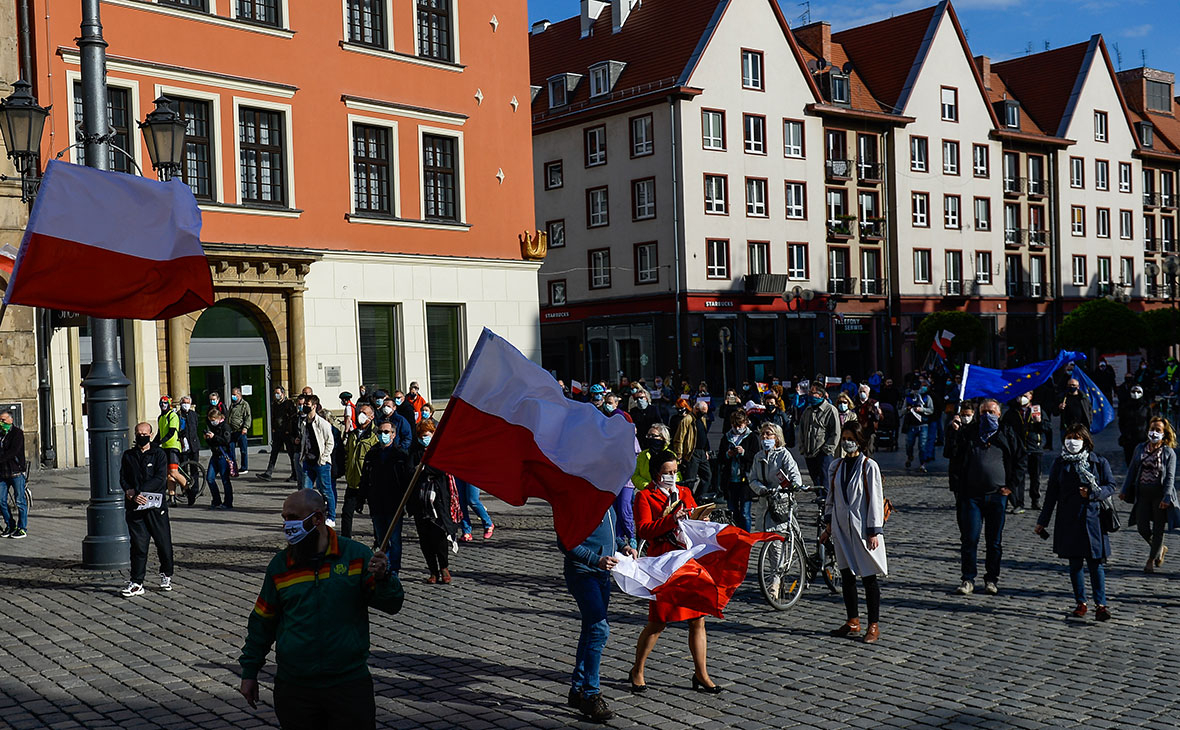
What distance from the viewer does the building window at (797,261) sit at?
5525cm

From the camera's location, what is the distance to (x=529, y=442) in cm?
690

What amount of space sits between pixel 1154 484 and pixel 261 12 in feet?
72.9

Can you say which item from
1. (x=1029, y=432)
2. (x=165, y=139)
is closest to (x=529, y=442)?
(x=165, y=139)

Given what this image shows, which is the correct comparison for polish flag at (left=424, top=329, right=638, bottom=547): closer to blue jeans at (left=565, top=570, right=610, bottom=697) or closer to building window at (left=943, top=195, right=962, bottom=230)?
blue jeans at (left=565, top=570, right=610, bottom=697)

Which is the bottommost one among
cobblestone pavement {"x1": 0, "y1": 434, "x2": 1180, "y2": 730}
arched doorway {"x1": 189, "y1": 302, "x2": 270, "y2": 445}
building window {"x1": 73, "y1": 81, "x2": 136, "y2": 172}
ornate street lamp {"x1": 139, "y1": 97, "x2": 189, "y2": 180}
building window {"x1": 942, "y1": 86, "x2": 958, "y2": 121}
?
cobblestone pavement {"x1": 0, "y1": 434, "x2": 1180, "y2": 730}

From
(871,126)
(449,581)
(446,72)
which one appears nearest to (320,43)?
(446,72)

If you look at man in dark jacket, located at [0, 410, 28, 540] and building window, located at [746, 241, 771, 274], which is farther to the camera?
building window, located at [746, 241, 771, 274]

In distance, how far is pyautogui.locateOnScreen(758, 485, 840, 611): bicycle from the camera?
10.8m

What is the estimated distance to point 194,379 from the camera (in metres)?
27.1

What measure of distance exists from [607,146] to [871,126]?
13.6m

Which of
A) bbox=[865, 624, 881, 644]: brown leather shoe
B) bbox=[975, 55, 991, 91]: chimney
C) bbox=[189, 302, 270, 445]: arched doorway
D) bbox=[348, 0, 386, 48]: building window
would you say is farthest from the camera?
bbox=[975, 55, 991, 91]: chimney

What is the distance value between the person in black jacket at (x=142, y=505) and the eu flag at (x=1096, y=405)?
15685mm

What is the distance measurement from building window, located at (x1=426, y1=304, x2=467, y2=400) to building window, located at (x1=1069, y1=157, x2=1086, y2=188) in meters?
48.7

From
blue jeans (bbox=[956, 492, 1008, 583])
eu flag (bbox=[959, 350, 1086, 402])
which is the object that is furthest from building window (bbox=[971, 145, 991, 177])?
blue jeans (bbox=[956, 492, 1008, 583])
